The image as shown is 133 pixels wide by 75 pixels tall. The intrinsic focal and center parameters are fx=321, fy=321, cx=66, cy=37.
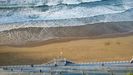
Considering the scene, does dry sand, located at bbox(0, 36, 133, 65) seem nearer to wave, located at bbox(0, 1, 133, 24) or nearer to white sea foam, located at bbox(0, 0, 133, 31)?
white sea foam, located at bbox(0, 0, 133, 31)

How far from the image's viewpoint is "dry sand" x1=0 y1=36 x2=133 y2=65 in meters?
20.4

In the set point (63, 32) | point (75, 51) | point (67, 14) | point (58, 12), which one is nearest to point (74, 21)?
point (67, 14)

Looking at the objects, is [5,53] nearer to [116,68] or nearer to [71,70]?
[71,70]

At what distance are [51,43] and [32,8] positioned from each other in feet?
29.6

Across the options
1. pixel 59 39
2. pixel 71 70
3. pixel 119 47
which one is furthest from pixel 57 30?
pixel 71 70

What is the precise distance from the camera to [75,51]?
21.4 m

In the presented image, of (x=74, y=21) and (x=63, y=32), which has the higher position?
(x=74, y=21)

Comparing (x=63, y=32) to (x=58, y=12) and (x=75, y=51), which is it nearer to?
(x=75, y=51)

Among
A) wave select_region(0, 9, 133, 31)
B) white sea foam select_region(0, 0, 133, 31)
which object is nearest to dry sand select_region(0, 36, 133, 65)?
wave select_region(0, 9, 133, 31)

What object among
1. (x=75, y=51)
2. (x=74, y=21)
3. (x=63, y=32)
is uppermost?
(x=74, y=21)

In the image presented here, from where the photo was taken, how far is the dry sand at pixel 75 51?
67.1 feet

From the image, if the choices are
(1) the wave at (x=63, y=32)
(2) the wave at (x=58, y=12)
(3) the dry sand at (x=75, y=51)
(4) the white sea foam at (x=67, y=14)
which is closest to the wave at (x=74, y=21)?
(4) the white sea foam at (x=67, y=14)

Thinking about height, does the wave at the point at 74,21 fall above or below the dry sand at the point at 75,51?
above

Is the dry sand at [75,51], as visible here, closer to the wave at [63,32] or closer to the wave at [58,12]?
the wave at [63,32]
